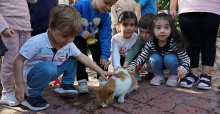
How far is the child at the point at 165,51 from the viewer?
248 centimetres

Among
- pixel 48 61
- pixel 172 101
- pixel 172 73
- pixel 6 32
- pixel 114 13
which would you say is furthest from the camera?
pixel 114 13

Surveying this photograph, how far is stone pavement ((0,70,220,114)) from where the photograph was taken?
191 cm

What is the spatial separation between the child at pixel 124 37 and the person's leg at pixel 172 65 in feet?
1.62

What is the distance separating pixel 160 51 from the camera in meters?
2.59

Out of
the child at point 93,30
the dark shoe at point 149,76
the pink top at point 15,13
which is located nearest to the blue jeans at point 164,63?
the dark shoe at point 149,76

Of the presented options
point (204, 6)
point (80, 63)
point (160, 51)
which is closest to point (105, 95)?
point (80, 63)

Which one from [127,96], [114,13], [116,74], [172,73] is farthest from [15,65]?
[114,13]

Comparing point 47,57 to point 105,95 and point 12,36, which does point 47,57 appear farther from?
point 105,95

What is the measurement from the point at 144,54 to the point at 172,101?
698mm

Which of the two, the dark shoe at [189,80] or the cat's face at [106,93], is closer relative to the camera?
the cat's face at [106,93]

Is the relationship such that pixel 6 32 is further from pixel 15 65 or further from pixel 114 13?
pixel 114 13

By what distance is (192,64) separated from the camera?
2619 millimetres

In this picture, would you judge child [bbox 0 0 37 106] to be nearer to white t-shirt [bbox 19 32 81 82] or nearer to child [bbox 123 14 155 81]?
white t-shirt [bbox 19 32 81 82]

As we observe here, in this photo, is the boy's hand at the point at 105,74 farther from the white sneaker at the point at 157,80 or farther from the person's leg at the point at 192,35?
the person's leg at the point at 192,35
